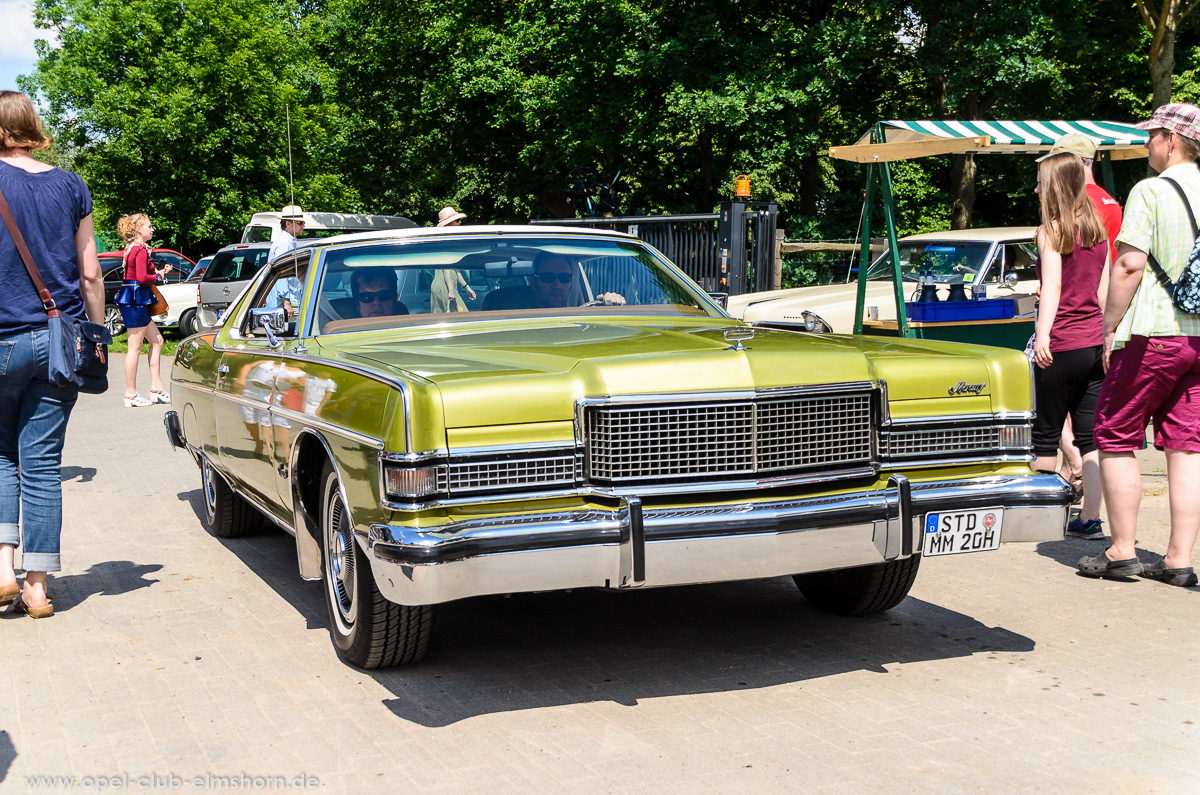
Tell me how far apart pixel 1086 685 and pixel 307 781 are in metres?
2.71

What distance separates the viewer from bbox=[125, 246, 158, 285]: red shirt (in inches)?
501

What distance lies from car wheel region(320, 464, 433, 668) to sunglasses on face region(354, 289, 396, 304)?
1.09 m

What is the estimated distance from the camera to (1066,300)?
6.12 m

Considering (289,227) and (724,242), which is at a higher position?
(289,227)

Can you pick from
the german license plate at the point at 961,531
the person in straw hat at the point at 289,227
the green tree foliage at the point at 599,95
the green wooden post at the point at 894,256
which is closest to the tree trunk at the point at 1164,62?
the green tree foliage at the point at 599,95

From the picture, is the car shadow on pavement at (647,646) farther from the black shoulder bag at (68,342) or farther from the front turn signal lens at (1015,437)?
the black shoulder bag at (68,342)

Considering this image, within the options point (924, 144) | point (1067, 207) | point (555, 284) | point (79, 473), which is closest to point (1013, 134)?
point (924, 144)

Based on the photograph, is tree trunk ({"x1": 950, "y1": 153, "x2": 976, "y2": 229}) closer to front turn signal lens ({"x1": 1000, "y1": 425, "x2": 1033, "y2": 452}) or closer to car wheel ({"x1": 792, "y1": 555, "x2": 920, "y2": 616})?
car wheel ({"x1": 792, "y1": 555, "x2": 920, "y2": 616})

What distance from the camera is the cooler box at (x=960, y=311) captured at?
32.5 feet

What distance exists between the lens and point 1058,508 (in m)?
4.34

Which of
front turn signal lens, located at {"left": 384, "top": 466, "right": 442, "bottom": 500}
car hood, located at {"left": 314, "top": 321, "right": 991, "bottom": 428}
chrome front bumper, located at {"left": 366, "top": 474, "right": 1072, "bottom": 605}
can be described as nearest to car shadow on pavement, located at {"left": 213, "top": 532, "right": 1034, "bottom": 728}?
chrome front bumper, located at {"left": 366, "top": 474, "right": 1072, "bottom": 605}

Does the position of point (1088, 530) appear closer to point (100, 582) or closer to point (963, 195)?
Answer: point (100, 582)

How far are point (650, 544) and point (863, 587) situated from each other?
155 cm

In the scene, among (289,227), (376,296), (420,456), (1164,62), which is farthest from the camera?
(1164,62)
